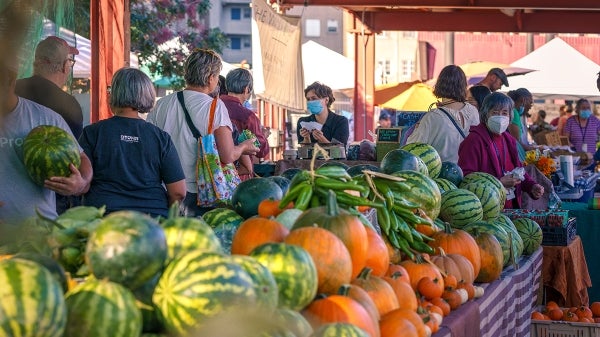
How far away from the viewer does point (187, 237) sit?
2.88m

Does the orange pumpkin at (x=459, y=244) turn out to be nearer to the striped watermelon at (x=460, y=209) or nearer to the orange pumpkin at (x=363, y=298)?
the striped watermelon at (x=460, y=209)

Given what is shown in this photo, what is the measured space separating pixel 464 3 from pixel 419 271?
39.1ft

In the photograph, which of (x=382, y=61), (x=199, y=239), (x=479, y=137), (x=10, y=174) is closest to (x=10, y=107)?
(x=10, y=174)

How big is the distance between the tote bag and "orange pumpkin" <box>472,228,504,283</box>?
1.67 metres

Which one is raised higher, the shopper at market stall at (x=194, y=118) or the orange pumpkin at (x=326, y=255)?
the shopper at market stall at (x=194, y=118)

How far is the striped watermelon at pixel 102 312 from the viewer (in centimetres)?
244

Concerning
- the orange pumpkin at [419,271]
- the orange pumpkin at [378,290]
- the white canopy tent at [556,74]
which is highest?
the white canopy tent at [556,74]

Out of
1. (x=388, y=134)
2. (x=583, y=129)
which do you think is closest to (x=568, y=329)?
(x=388, y=134)

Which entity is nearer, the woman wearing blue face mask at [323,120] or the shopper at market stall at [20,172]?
the shopper at market stall at [20,172]

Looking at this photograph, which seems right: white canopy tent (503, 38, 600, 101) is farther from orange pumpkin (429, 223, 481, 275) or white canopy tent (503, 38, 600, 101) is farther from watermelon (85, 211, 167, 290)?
watermelon (85, 211, 167, 290)

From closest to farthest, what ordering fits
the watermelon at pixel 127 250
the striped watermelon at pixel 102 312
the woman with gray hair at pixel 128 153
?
the striped watermelon at pixel 102 312
the watermelon at pixel 127 250
the woman with gray hair at pixel 128 153

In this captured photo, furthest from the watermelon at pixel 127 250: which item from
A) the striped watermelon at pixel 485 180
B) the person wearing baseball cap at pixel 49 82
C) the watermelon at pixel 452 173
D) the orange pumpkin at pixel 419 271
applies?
the watermelon at pixel 452 173

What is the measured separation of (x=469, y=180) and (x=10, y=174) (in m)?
3.12

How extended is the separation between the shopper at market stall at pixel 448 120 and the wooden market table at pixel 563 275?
1.09m
